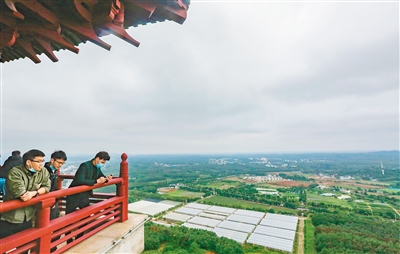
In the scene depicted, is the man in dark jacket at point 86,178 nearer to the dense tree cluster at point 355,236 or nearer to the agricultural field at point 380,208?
the dense tree cluster at point 355,236

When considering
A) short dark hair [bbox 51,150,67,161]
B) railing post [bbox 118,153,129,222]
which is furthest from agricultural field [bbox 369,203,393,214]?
short dark hair [bbox 51,150,67,161]

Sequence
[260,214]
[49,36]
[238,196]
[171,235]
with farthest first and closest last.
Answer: [238,196] < [260,214] < [171,235] < [49,36]

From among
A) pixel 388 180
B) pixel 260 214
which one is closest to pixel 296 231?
pixel 260 214

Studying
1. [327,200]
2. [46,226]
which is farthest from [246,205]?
[46,226]

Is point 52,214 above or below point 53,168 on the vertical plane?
below

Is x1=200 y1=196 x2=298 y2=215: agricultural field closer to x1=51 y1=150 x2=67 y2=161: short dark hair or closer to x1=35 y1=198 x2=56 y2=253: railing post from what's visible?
x1=51 y1=150 x2=67 y2=161: short dark hair

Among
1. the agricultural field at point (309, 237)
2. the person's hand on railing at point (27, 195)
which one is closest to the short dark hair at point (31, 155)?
the person's hand on railing at point (27, 195)

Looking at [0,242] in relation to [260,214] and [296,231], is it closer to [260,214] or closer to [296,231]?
[296,231]
